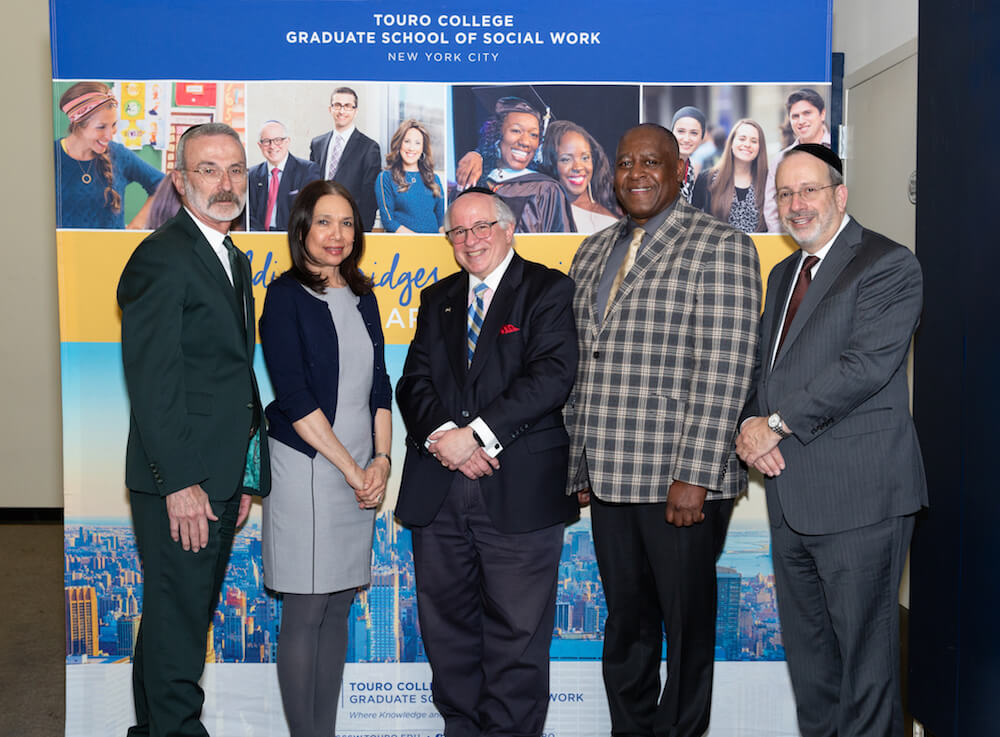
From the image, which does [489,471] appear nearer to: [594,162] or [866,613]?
[866,613]

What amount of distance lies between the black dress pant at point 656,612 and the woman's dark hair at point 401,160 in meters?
1.31

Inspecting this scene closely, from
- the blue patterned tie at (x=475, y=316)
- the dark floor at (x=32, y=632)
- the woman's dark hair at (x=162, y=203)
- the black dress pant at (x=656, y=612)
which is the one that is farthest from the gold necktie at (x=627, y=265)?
the dark floor at (x=32, y=632)

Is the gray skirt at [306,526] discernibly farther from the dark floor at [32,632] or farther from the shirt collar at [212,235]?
the dark floor at [32,632]

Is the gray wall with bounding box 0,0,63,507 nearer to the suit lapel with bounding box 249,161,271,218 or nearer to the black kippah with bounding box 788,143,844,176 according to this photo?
the suit lapel with bounding box 249,161,271,218

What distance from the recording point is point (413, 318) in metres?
3.21

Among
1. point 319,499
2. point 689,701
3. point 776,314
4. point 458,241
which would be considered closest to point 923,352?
point 776,314

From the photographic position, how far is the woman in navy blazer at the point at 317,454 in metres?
2.57

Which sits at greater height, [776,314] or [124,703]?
[776,314]

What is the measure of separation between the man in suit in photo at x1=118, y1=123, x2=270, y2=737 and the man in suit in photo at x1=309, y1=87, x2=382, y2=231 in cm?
61

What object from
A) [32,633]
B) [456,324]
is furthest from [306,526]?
[32,633]

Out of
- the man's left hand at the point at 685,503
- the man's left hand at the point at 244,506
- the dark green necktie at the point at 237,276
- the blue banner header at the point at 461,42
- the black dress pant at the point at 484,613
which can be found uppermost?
the blue banner header at the point at 461,42

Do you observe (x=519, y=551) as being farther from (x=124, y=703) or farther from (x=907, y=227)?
(x=907, y=227)

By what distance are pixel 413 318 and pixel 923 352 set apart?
1.82 metres

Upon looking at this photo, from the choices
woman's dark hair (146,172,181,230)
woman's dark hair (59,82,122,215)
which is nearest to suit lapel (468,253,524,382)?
woman's dark hair (146,172,181,230)
